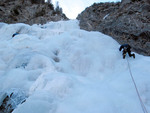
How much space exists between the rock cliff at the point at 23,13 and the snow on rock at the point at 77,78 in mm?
9724

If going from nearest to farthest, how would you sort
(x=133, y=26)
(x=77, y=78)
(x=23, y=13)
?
(x=77, y=78)
(x=133, y=26)
(x=23, y=13)

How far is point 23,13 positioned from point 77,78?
1457 centimetres

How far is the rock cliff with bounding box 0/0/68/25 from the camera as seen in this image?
13.3m

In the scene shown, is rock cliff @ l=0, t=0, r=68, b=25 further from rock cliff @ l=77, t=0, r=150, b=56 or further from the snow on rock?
the snow on rock

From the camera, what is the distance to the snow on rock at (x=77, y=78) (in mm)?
2268

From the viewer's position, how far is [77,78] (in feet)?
11.7

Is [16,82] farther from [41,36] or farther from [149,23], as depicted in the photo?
[149,23]

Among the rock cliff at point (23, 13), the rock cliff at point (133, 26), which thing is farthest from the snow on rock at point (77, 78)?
the rock cliff at point (23, 13)

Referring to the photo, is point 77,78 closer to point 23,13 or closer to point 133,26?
point 133,26

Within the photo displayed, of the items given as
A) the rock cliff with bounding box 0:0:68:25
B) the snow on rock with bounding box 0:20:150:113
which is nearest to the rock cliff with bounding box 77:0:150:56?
the snow on rock with bounding box 0:20:150:113

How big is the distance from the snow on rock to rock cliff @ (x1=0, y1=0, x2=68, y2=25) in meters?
9.72

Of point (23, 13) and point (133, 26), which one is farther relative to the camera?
point (23, 13)

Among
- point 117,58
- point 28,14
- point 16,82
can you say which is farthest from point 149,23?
point 28,14

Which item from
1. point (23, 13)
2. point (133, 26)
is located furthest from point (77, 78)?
point (23, 13)
